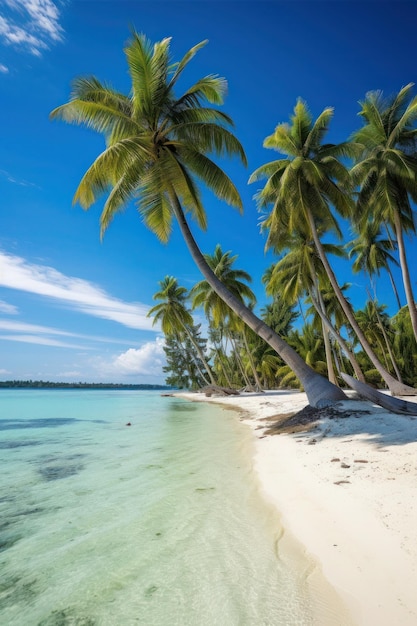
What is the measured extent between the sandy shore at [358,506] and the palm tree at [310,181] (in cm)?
748

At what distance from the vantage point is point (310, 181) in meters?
13.2

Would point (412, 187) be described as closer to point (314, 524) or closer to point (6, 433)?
point (314, 524)

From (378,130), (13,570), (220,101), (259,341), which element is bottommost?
(13,570)

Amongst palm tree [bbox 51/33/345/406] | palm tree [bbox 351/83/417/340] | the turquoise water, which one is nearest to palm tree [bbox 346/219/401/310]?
palm tree [bbox 351/83/417/340]

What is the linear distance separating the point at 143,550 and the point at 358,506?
7.68ft

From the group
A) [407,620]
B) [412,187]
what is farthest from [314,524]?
[412,187]

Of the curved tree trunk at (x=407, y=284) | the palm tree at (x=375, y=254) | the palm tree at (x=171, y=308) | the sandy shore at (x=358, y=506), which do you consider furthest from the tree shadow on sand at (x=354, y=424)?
the palm tree at (x=171, y=308)

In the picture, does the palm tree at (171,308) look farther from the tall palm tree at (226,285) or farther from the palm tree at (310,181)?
the palm tree at (310,181)

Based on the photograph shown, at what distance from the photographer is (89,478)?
572 cm

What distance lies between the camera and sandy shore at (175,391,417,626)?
2.25 m

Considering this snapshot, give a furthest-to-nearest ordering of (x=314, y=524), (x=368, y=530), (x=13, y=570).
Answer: (x=314, y=524) → (x=368, y=530) → (x=13, y=570)

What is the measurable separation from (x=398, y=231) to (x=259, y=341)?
25145 millimetres

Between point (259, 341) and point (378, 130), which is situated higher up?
point (378, 130)

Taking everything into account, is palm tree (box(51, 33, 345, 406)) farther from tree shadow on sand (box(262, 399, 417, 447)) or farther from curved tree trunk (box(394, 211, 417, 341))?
curved tree trunk (box(394, 211, 417, 341))
